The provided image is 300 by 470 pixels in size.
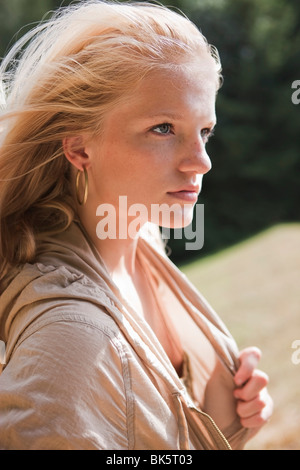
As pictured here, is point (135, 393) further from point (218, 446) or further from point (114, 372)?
point (218, 446)

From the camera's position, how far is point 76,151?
1.23 m

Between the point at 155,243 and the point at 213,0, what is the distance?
13.1 meters

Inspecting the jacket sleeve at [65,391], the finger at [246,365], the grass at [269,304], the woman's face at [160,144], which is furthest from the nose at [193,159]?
the grass at [269,304]

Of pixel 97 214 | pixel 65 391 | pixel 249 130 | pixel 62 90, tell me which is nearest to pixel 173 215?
pixel 97 214

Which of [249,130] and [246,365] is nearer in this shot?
[246,365]

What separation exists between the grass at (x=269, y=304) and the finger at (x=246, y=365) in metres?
1.26

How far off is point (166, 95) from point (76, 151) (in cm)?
22

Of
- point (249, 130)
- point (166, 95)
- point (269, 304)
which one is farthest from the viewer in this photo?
point (249, 130)

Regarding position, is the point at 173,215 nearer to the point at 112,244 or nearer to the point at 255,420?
the point at 112,244

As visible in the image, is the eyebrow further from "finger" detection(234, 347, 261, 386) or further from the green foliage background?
the green foliage background

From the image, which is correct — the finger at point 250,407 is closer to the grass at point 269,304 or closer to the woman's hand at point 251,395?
the woman's hand at point 251,395

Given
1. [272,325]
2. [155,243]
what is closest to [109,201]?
[155,243]

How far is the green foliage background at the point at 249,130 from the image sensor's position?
1327 centimetres

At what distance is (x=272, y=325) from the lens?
14.5 feet
